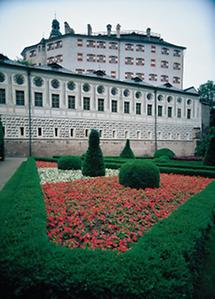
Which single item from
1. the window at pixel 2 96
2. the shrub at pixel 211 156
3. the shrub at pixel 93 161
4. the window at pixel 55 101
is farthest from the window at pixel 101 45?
the shrub at pixel 93 161

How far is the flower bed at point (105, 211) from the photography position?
12.9ft

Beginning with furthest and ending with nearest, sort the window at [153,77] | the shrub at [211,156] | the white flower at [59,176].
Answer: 1. the window at [153,77]
2. the shrub at [211,156]
3. the white flower at [59,176]

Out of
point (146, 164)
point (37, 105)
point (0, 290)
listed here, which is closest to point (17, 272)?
point (0, 290)

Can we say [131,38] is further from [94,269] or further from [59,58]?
[94,269]

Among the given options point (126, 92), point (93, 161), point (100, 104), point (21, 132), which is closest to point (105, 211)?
point (93, 161)

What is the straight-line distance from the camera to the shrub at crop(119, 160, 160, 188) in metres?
7.80

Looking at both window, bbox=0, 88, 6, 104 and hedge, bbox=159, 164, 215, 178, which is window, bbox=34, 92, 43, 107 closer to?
window, bbox=0, 88, 6, 104

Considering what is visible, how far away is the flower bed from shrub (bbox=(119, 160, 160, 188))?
11.5 inches

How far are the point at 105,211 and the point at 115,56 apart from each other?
38036 millimetres

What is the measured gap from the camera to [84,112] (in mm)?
25500

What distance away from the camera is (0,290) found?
2434 millimetres

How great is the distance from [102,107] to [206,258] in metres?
24.3

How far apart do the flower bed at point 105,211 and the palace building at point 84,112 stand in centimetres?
1608

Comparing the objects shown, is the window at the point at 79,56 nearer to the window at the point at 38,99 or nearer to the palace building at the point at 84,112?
the palace building at the point at 84,112
